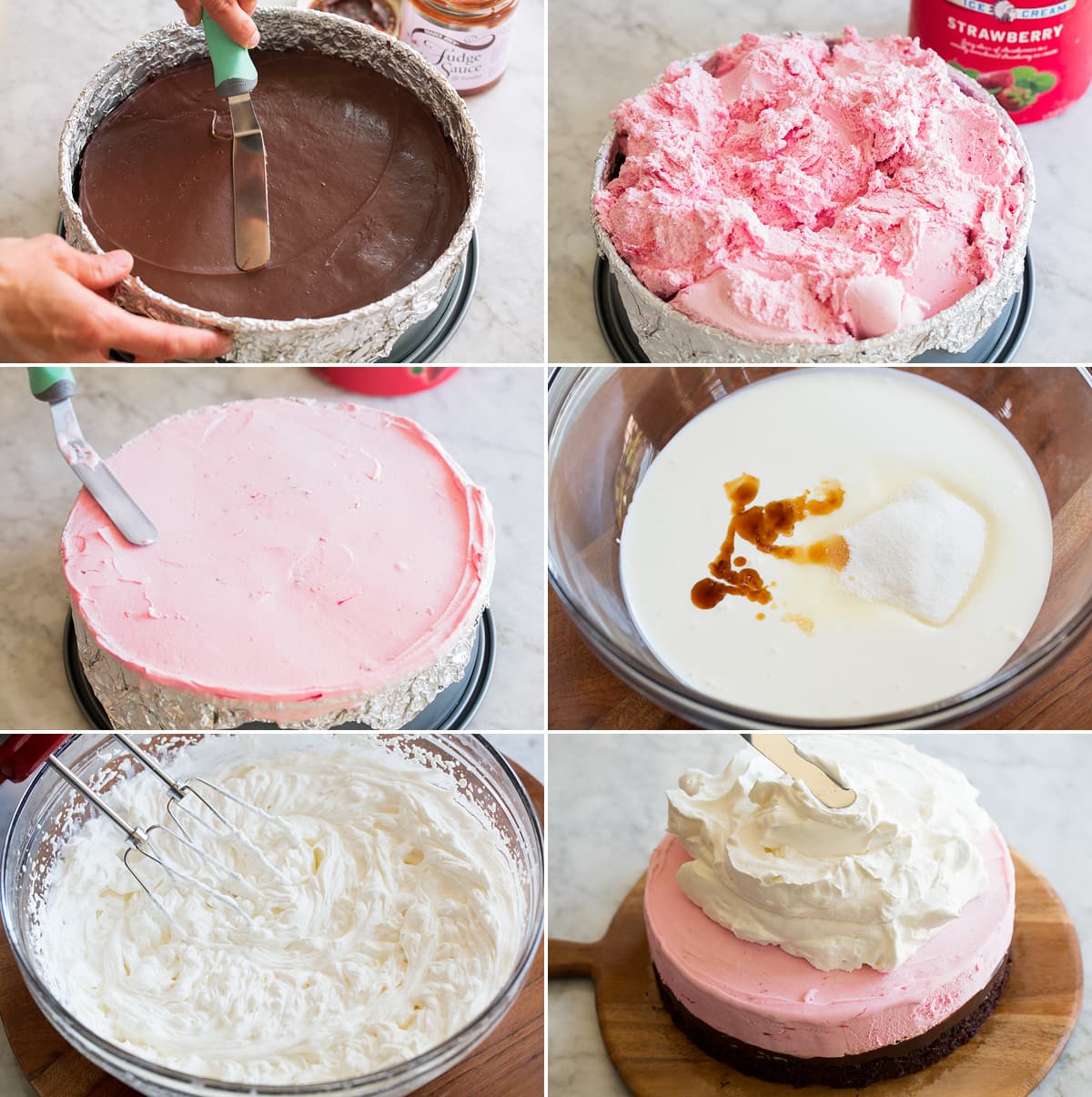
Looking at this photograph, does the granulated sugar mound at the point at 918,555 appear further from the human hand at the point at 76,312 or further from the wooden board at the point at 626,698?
the human hand at the point at 76,312

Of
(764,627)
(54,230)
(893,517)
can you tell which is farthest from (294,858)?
(54,230)

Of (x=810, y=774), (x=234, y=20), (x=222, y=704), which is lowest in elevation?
(x=810, y=774)

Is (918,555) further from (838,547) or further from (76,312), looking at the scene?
(76,312)

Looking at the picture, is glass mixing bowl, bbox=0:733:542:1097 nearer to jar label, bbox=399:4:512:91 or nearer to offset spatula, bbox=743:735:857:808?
offset spatula, bbox=743:735:857:808

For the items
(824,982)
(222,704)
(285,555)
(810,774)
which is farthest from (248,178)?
(824,982)

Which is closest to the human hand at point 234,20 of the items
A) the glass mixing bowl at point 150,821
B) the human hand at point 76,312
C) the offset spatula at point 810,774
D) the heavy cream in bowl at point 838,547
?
the human hand at point 76,312

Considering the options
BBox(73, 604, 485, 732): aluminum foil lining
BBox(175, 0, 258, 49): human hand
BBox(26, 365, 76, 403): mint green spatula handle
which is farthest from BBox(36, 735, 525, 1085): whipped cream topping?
BBox(175, 0, 258, 49): human hand

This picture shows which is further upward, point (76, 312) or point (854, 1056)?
point (76, 312)
